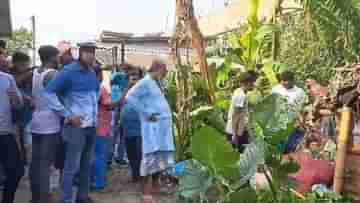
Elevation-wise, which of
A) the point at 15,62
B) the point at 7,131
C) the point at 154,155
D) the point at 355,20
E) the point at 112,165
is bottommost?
the point at 112,165

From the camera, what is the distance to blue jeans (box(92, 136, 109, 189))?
679 cm

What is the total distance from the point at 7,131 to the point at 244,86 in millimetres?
3254

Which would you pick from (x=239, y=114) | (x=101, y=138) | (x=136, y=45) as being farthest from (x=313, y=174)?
(x=136, y=45)

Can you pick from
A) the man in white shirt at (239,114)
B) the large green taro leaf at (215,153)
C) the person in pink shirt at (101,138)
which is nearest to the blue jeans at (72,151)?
the person in pink shirt at (101,138)

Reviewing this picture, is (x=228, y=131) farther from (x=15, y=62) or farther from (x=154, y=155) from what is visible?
(x=15, y=62)

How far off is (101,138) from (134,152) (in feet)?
1.85

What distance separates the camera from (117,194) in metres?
6.71

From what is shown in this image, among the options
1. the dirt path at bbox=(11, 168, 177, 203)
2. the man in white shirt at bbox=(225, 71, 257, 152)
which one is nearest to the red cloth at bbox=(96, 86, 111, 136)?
the dirt path at bbox=(11, 168, 177, 203)

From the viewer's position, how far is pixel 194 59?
8898mm

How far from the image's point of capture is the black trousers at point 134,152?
22.9ft

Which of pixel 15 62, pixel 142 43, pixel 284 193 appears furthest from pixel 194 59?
pixel 142 43

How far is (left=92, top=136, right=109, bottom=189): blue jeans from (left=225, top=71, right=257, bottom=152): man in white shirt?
1642mm

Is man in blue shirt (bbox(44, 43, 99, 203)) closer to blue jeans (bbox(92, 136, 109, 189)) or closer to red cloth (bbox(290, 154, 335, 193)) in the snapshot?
blue jeans (bbox(92, 136, 109, 189))

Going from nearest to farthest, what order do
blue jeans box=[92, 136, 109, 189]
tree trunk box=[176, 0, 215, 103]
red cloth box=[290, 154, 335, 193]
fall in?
red cloth box=[290, 154, 335, 193] → blue jeans box=[92, 136, 109, 189] → tree trunk box=[176, 0, 215, 103]
